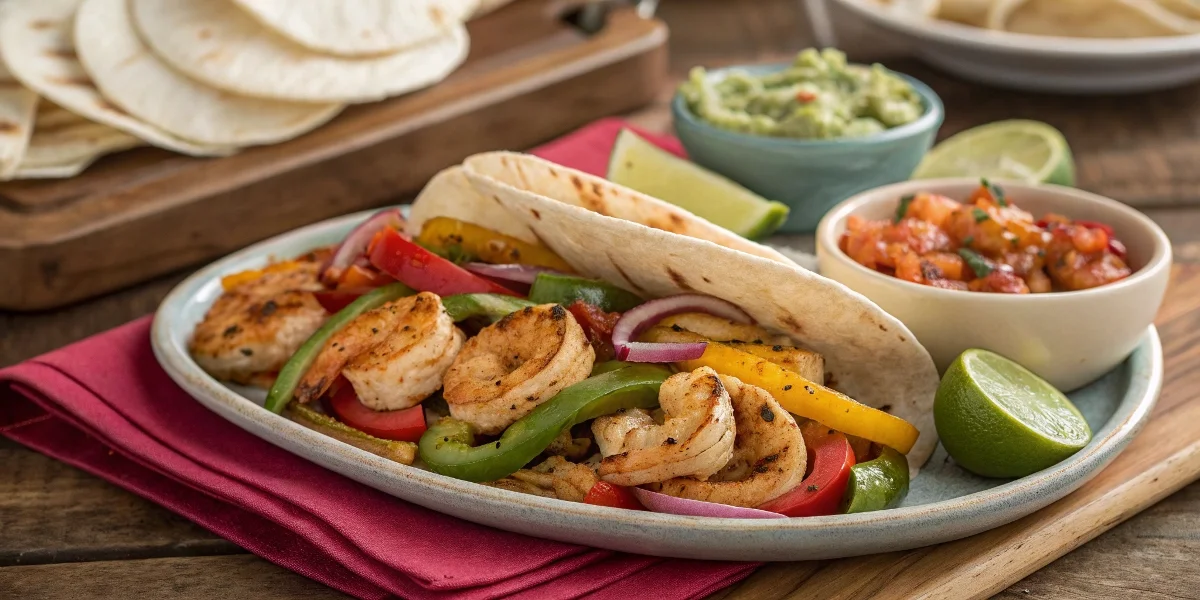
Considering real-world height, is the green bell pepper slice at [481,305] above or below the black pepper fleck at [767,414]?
below

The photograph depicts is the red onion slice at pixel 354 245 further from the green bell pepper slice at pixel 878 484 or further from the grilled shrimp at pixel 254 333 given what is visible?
the green bell pepper slice at pixel 878 484

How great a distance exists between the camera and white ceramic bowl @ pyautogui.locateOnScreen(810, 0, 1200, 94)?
4.82 m

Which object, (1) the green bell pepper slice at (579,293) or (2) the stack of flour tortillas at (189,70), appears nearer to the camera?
(1) the green bell pepper slice at (579,293)

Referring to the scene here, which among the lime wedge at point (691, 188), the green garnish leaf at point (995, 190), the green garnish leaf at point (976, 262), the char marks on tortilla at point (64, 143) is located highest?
the green garnish leaf at point (995, 190)

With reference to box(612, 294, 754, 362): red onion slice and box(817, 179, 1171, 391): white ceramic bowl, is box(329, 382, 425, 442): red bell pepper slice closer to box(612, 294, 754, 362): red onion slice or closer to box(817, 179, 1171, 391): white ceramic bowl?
box(612, 294, 754, 362): red onion slice

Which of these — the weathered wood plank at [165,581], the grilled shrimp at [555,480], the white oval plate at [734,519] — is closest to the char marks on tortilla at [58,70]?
the white oval plate at [734,519]

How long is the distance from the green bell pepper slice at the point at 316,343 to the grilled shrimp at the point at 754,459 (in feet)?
3.23

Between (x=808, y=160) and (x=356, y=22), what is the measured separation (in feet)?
6.19

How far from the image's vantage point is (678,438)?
7.46 ft

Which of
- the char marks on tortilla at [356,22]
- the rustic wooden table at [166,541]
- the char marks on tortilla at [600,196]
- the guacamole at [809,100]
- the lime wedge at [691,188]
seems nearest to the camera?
the rustic wooden table at [166,541]

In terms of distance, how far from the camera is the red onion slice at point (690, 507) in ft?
7.22

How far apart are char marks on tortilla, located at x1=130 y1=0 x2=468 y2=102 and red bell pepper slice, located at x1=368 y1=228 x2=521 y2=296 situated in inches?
59.4

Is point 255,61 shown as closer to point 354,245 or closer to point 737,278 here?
point 354,245

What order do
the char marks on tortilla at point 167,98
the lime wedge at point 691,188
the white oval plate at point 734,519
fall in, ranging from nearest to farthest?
the white oval plate at point 734,519 < the lime wedge at point 691,188 < the char marks on tortilla at point 167,98
